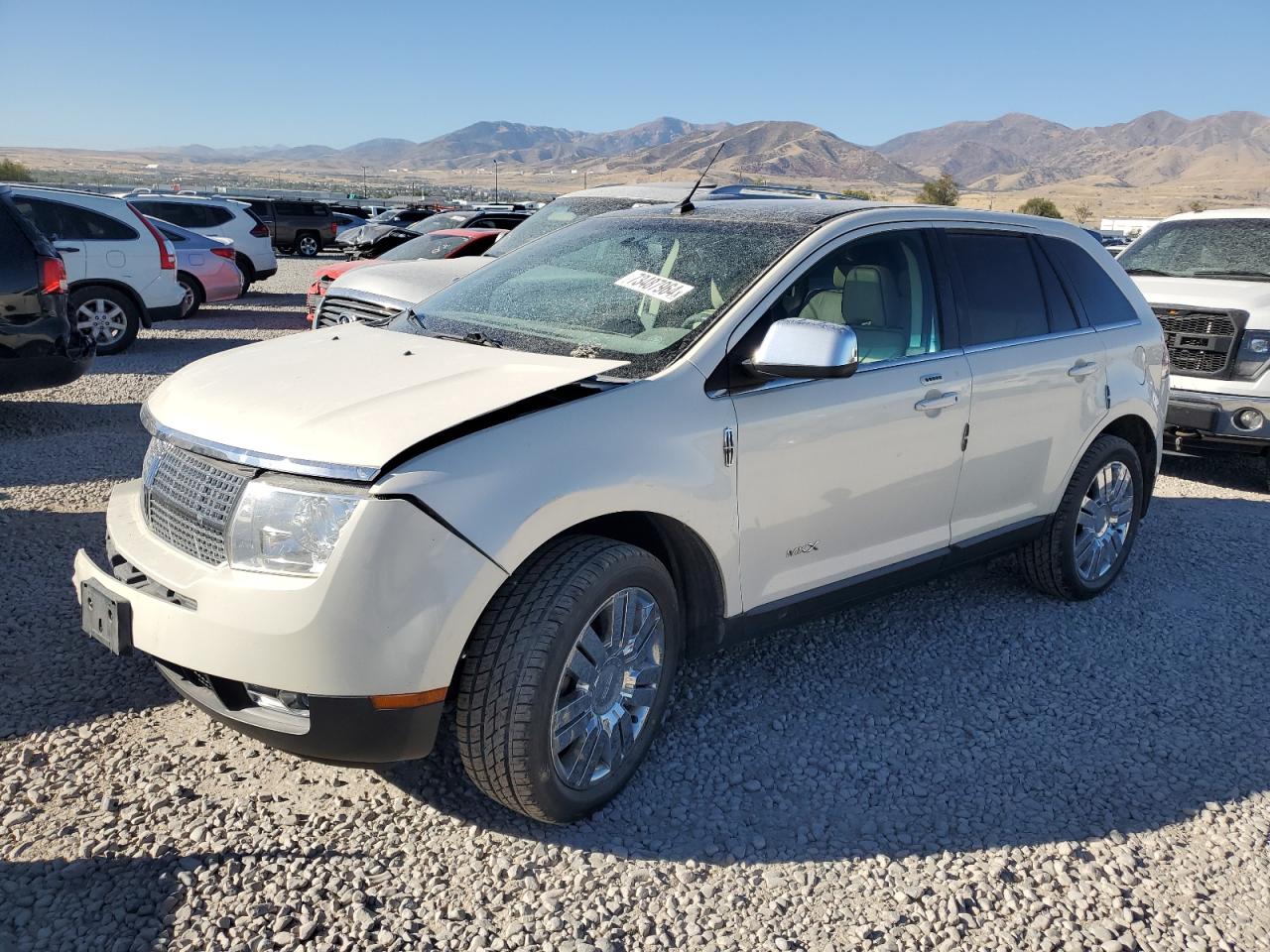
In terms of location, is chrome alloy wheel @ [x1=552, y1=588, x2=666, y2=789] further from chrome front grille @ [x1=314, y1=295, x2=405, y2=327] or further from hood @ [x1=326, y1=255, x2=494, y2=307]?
chrome front grille @ [x1=314, y1=295, x2=405, y2=327]

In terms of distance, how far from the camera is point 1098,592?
5188 millimetres

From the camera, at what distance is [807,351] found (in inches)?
127

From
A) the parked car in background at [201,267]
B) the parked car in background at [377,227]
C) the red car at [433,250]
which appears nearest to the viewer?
the red car at [433,250]

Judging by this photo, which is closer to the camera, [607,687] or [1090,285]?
[607,687]

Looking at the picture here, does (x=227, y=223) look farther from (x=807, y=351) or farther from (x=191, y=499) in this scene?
(x=807, y=351)

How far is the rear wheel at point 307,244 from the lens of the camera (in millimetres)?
31922

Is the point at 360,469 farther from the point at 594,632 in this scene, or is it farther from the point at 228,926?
the point at 228,926

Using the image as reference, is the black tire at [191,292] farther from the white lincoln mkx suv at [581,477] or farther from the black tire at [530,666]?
the black tire at [530,666]

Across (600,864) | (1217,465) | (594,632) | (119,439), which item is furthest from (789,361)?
(1217,465)

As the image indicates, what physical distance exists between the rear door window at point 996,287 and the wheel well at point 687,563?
1.63 meters

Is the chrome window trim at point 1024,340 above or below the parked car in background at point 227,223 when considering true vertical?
above

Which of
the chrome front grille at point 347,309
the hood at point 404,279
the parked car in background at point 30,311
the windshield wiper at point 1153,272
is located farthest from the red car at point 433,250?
the windshield wiper at point 1153,272

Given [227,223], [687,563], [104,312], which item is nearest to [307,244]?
[227,223]

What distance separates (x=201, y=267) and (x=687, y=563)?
42.5 ft
